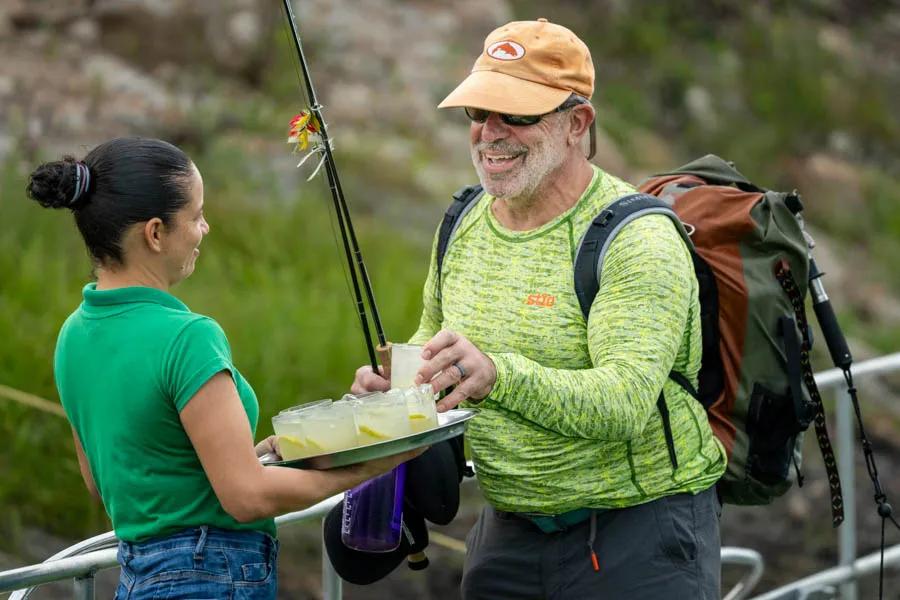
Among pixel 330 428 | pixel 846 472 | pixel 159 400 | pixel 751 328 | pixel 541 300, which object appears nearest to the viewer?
pixel 159 400

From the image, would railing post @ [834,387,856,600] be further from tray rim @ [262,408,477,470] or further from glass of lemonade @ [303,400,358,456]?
glass of lemonade @ [303,400,358,456]

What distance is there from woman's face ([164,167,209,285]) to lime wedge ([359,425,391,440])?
0.40m

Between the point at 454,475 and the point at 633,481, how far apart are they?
1.15ft

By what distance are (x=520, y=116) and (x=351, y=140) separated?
5282 millimetres

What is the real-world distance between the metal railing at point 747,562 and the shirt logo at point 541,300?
63 cm

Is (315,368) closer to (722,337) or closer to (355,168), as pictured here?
(355,168)

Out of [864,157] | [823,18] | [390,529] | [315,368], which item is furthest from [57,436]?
[823,18]

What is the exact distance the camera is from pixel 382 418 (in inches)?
87.0

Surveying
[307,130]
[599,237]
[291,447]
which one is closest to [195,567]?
[291,447]

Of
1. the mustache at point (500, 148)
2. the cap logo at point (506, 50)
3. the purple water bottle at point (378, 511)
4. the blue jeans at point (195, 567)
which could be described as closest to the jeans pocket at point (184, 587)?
the blue jeans at point (195, 567)

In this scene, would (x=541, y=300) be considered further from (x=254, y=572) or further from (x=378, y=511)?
(x=254, y=572)

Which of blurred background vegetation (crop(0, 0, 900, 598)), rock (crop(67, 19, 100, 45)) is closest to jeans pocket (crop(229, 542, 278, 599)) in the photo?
blurred background vegetation (crop(0, 0, 900, 598))

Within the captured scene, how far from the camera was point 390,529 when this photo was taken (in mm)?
2557

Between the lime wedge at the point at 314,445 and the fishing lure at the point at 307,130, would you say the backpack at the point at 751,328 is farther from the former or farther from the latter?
the lime wedge at the point at 314,445
